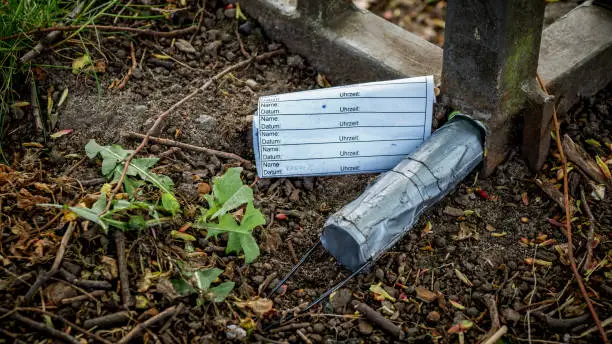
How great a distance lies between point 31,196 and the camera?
213 centimetres

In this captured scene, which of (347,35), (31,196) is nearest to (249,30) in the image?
(347,35)

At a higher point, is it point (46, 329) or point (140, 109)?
point (140, 109)

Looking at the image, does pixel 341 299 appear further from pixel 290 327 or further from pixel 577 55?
pixel 577 55

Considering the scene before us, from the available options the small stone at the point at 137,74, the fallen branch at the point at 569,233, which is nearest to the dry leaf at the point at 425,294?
the fallen branch at the point at 569,233

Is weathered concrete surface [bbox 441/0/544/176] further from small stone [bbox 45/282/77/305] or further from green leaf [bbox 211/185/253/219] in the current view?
small stone [bbox 45/282/77/305]

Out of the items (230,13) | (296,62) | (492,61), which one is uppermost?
(492,61)

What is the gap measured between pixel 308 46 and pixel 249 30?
0.33 metres

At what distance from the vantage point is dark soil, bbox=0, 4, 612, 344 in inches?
77.0

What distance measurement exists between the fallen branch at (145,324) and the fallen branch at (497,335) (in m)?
0.98

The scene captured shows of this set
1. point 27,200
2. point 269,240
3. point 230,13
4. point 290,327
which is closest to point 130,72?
point 230,13

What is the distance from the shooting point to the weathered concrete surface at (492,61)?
83.6 inches

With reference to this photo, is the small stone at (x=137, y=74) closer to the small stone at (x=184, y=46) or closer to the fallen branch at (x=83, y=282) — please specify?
the small stone at (x=184, y=46)

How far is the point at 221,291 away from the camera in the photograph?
1.99 metres

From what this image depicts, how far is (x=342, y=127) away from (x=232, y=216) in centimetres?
59
